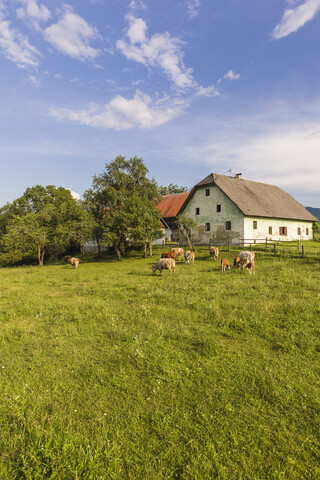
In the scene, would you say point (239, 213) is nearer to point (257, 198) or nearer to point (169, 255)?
point (257, 198)

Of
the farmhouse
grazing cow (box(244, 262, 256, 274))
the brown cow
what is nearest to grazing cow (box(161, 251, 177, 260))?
the brown cow

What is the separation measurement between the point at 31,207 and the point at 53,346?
5007 cm

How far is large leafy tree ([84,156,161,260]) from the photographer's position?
33.7m

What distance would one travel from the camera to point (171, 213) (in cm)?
4709

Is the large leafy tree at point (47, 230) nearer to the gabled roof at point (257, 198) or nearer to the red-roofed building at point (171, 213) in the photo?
the red-roofed building at point (171, 213)

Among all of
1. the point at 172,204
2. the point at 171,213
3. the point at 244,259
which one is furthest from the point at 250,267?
the point at 172,204

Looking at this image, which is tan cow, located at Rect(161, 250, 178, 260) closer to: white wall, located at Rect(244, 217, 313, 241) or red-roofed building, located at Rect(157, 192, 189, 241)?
white wall, located at Rect(244, 217, 313, 241)

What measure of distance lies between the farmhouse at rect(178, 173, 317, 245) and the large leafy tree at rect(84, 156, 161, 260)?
7.42m

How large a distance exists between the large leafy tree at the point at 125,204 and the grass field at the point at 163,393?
23.9 metres

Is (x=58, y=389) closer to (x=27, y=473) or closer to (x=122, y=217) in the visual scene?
(x=27, y=473)

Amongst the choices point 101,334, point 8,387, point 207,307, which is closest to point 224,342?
point 207,307

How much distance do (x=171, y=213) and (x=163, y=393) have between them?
42786 mm

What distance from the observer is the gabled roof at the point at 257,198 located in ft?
116

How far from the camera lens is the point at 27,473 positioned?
345 centimetres
